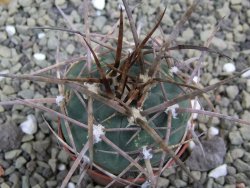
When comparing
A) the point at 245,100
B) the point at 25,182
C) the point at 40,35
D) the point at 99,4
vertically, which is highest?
the point at 99,4

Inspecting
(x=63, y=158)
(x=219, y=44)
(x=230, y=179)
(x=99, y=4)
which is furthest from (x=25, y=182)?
(x=219, y=44)

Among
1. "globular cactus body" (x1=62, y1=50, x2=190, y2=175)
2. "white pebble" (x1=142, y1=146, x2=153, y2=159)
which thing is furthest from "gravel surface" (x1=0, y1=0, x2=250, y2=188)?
"white pebble" (x1=142, y1=146, x2=153, y2=159)

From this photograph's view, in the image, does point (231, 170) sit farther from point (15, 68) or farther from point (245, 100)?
point (15, 68)

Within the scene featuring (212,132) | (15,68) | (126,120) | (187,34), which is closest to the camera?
(126,120)

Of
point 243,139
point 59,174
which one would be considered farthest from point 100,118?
point 243,139

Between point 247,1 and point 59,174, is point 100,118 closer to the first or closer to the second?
point 59,174

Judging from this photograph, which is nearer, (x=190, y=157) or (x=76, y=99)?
(x=76, y=99)
